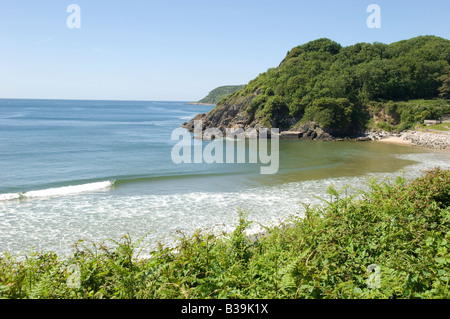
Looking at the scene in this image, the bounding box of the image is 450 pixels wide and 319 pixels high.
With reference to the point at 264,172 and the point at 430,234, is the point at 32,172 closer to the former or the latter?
the point at 264,172

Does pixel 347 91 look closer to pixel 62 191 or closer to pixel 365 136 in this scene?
pixel 365 136

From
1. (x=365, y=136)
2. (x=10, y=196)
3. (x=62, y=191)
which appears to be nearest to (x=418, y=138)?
(x=365, y=136)

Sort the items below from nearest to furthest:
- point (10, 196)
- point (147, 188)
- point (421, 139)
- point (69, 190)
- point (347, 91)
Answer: point (10, 196)
point (69, 190)
point (147, 188)
point (421, 139)
point (347, 91)

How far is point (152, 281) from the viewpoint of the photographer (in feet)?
14.3

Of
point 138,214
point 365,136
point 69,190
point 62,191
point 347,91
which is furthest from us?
point 347,91

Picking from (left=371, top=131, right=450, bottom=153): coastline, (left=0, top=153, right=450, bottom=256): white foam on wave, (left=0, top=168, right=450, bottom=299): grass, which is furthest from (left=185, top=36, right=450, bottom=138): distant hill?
(left=0, top=168, right=450, bottom=299): grass

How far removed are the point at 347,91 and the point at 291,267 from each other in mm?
64940

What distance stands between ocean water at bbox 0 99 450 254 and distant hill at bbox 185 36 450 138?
18926 millimetres

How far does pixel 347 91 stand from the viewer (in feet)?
206

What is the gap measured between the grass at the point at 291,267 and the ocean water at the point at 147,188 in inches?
34.5

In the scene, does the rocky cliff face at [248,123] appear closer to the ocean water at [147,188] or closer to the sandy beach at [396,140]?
the sandy beach at [396,140]

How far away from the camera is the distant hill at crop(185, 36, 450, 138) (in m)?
55.5

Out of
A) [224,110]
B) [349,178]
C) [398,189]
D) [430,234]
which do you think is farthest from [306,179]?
[224,110]

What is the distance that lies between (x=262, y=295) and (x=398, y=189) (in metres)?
5.24
